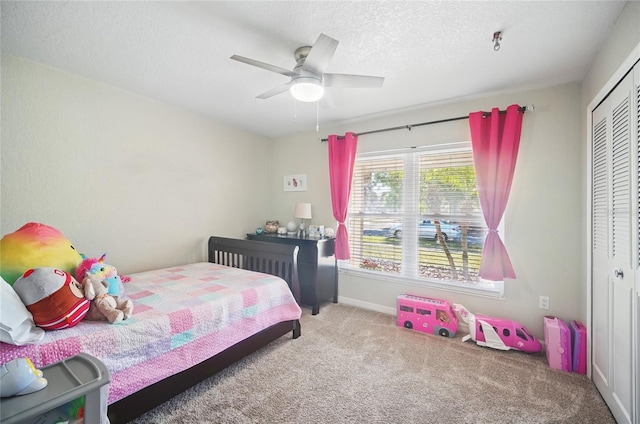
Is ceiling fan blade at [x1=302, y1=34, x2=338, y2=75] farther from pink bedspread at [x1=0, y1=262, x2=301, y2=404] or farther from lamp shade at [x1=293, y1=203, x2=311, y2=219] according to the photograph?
lamp shade at [x1=293, y1=203, x2=311, y2=219]

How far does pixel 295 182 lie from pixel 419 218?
1830 mm

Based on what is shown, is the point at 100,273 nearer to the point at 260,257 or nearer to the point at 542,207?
the point at 260,257

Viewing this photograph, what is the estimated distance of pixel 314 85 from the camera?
5.76 ft

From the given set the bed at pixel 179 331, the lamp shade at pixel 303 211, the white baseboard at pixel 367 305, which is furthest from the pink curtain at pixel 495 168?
the lamp shade at pixel 303 211

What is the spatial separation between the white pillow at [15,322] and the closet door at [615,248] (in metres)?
2.90

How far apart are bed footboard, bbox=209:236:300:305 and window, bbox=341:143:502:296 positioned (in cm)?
103

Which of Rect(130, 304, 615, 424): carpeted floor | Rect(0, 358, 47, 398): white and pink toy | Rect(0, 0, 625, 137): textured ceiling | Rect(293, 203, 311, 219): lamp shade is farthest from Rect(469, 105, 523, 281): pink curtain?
Rect(0, 358, 47, 398): white and pink toy

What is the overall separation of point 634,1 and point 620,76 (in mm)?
352

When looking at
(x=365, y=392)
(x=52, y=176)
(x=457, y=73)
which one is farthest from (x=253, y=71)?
(x=365, y=392)

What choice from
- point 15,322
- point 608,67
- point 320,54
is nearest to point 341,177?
point 320,54

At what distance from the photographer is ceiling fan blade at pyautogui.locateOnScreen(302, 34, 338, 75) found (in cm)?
144

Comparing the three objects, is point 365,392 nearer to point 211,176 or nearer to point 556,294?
point 556,294

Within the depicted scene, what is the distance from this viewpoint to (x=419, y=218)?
9.83 feet

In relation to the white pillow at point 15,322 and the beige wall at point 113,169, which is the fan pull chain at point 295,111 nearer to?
the beige wall at point 113,169
